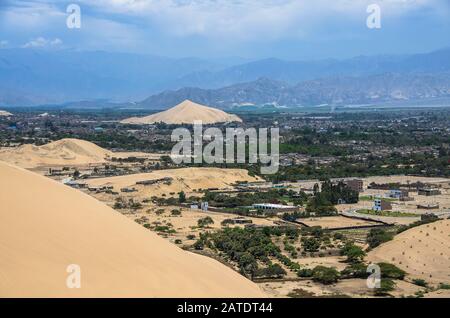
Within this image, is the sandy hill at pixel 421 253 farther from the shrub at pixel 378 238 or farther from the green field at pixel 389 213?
the green field at pixel 389 213

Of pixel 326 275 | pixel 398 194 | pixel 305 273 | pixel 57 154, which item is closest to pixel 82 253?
pixel 326 275

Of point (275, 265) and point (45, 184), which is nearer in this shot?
point (45, 184)

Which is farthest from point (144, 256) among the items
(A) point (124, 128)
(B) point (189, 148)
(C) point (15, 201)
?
(A) point (124, 128)

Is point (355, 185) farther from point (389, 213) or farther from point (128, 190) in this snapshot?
point (128, 190)

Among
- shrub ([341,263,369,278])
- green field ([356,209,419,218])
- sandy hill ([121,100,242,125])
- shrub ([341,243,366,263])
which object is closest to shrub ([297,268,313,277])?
shrub ([341,263,369,278])

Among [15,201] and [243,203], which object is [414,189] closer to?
[243,203]

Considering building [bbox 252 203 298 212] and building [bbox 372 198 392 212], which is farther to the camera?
building [bbox 252 203 298 212]

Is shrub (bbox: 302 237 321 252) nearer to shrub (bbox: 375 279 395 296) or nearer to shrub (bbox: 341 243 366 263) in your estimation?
shrub (bbox: 341 243 366 263)
